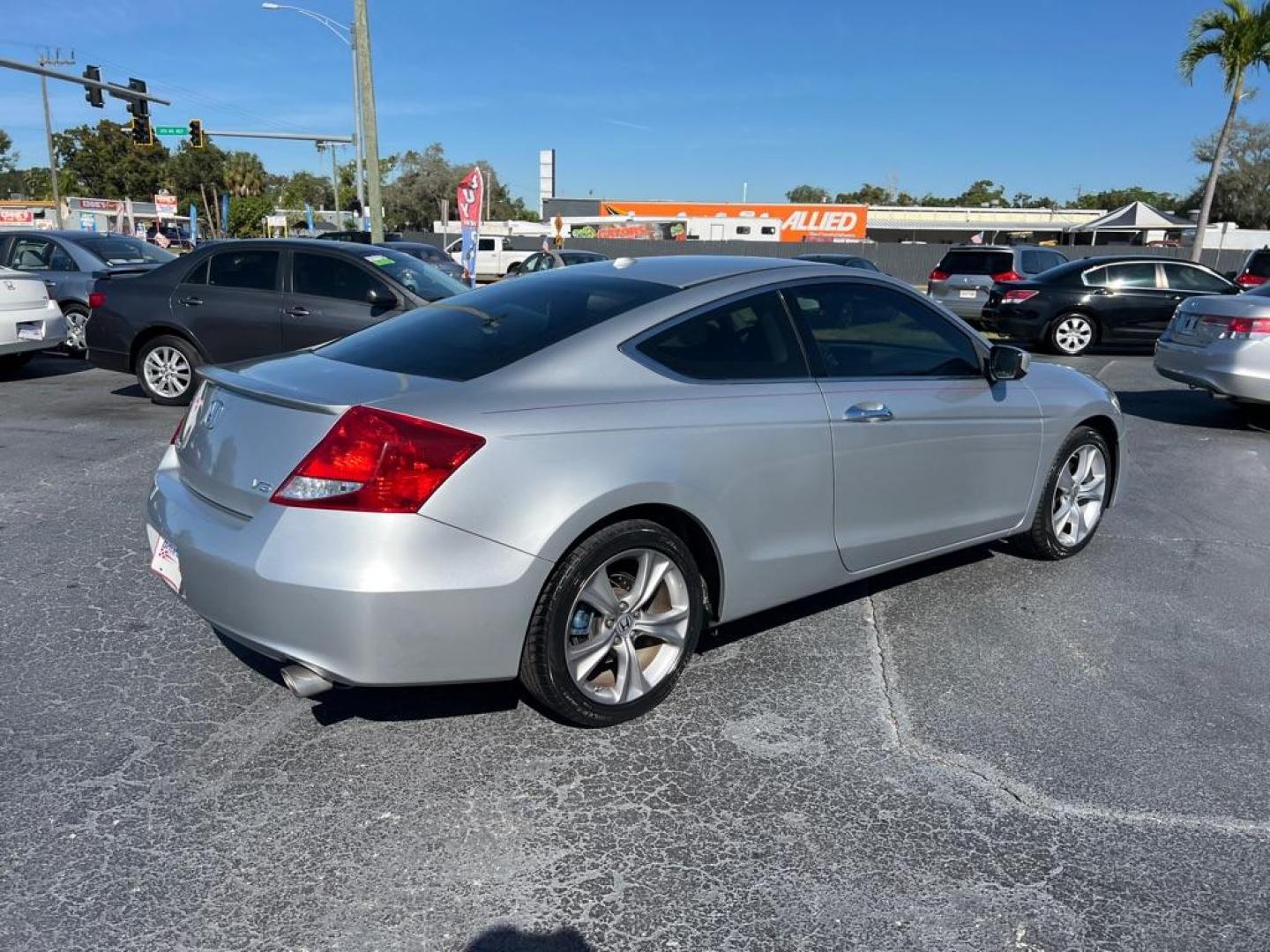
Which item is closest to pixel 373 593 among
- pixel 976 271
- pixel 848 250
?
pixel 976 271

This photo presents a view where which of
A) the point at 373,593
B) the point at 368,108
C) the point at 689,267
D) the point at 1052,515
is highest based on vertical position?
the point at 368,108

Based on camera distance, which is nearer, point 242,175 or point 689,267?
point 689,267

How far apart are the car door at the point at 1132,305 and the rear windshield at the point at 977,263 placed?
3371 mm

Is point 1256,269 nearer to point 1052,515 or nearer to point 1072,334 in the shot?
point 1072,334

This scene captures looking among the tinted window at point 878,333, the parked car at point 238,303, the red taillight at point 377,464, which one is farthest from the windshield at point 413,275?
the red taillight at point 377,464

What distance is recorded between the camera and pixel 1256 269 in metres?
19.5

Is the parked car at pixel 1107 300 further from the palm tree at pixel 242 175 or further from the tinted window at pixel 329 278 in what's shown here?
the palm tree at pixel 242 175

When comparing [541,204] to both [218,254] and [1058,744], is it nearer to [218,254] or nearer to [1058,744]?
[218,254]

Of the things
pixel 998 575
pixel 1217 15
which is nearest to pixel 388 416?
pixel 998 575

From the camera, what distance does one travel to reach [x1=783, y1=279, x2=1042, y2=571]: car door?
3943mm

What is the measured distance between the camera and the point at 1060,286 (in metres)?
15.3

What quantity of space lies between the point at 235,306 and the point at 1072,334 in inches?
479

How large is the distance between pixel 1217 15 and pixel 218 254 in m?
26.1

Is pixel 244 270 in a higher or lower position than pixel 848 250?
higher
